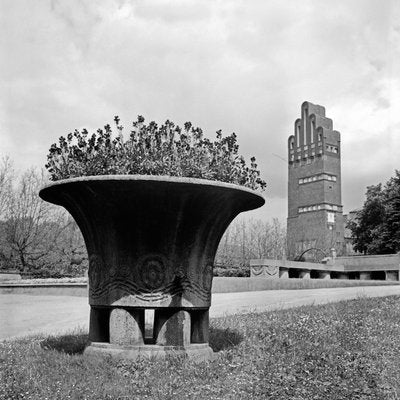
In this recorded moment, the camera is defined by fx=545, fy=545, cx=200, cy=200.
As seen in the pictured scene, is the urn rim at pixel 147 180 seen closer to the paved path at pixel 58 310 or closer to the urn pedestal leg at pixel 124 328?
the urn pedestal leg at pixel 124 328

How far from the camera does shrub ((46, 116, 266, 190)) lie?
193 inches

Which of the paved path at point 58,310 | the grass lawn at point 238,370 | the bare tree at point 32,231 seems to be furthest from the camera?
the bare tree at point 32,231

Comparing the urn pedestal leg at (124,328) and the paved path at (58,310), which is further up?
the urn pedestal leg at (124,328)

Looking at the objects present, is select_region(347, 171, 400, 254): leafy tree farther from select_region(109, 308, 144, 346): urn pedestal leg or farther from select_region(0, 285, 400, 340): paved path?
select_region(109, 308, 144, 346): urn pedestal leg

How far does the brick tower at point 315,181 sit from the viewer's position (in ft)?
163

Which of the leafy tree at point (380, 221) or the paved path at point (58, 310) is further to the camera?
the leafy tree at point (380, 221)

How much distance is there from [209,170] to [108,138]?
979mm

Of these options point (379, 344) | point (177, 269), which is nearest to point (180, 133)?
point (177, 269)

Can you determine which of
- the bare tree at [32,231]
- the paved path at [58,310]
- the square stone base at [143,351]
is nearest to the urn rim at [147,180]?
the square stone base at [143,351]

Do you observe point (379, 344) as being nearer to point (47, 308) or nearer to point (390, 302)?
point (390, 302)

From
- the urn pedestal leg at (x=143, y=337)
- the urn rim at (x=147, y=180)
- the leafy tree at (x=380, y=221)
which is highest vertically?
the leafy tree at (x=380, y=221)

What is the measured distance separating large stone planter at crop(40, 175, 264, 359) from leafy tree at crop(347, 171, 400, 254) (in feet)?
97.0

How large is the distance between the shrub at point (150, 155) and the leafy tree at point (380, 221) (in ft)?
96.6

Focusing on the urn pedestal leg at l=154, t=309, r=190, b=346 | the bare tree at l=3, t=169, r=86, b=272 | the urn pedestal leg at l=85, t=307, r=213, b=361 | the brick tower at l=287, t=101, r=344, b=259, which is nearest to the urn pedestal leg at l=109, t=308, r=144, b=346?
the urn pedestal leg at l=85, t=307, r=213, b=361
